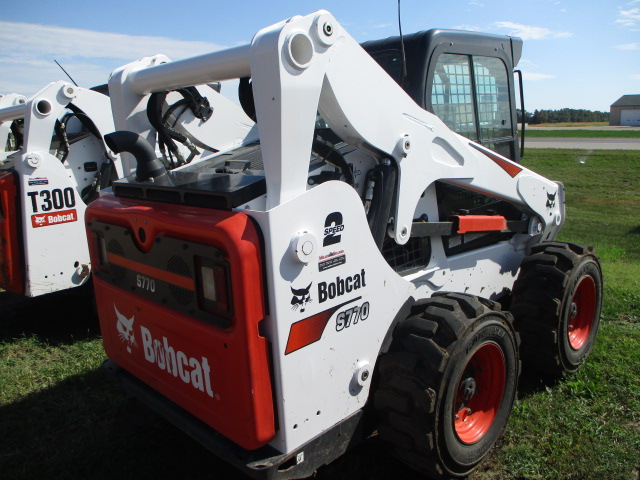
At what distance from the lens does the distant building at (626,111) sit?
70188 millimetres

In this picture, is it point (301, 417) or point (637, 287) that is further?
point (637, 287)

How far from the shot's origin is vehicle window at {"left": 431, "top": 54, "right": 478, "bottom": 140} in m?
3.64

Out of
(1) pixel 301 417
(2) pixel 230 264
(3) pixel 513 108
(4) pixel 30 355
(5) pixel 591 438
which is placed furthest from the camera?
(4) pixel 30 355

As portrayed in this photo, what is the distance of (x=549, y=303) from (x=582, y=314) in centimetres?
80

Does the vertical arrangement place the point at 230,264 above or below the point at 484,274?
above

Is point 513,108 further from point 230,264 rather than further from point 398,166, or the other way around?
point 230,264

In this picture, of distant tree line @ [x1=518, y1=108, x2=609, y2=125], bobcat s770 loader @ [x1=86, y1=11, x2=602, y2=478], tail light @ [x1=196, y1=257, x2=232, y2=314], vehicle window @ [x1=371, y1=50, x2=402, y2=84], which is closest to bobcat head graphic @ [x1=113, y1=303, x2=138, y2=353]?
bobcat s770 loader @ [x1=86, y1=11, x2=602, y2=478]

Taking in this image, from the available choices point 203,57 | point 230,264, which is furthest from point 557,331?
point 203,57

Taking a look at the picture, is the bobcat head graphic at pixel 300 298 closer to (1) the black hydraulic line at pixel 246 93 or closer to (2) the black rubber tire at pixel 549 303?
(1) the black hydraulic line at pixel 246 93

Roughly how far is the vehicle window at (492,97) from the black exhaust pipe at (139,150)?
2349 mm

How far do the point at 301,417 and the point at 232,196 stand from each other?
3.24 ft

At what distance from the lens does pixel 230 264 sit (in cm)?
219

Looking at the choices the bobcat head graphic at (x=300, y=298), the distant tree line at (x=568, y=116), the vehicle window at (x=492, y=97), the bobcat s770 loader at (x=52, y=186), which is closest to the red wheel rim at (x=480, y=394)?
the bobcat head graphic at (x=300, y=298)

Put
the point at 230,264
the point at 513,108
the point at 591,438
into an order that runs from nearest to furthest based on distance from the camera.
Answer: the point at 230,264 → the point at 591,438 → the point at 513,108
